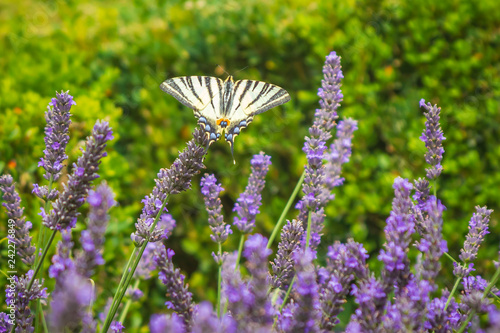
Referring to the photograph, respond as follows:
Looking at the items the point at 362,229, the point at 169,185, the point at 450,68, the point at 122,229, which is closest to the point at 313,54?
the point at 450,68

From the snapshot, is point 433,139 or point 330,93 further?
point 330,93

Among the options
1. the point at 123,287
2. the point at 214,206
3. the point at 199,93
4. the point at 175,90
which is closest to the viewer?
the point at 123,287

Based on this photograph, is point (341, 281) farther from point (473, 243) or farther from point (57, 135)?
point (57, 135)

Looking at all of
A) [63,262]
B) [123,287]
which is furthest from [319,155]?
[63,262]

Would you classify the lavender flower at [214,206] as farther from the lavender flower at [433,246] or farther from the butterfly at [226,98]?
the lavender flower at [433,246]

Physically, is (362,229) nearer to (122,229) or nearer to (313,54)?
(313,54)
